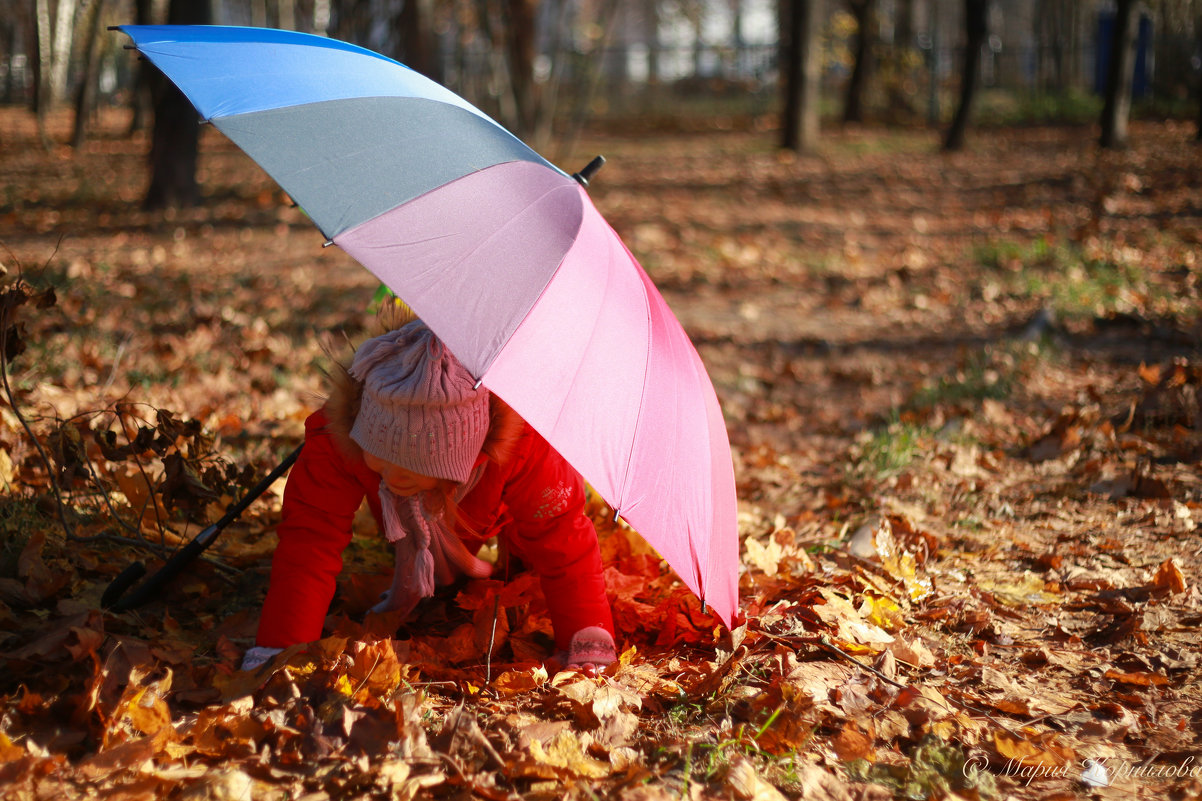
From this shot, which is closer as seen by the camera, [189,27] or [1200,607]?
[189,27]

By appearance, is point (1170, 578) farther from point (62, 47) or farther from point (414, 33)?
point (62, 47)

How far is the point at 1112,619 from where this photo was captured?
2.80 m

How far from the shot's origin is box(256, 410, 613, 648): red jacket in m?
2.32

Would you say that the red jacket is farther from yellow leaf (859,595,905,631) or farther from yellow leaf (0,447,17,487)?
yellow leaf (0,447,17,487)

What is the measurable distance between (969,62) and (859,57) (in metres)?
6.84

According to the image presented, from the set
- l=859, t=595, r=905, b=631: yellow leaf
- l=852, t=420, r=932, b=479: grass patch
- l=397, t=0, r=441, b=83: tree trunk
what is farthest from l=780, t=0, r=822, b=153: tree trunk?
l=859, t=595, r=905, b=631: yellow leaf

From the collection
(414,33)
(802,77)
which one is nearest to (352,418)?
(414,33)

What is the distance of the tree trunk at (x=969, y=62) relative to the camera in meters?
14.5

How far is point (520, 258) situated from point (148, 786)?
47.7 inches

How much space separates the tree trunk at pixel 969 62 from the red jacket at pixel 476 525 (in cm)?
1444

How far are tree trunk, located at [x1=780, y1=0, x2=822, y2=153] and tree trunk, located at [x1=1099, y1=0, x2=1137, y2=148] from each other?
159 inches

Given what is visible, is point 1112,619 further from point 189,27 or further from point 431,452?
point 189,27

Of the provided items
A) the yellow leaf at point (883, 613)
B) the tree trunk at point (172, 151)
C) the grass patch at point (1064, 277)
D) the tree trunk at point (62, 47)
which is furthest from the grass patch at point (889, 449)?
the tree trunk at point (62, 47)

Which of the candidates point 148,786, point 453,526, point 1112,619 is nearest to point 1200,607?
point 1112,619
